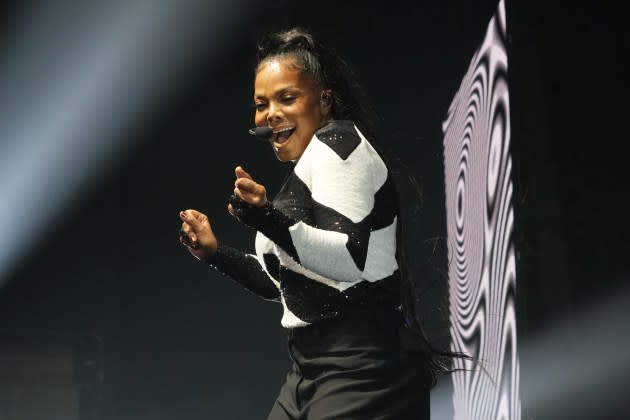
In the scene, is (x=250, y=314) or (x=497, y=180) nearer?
(x=497, y=180)

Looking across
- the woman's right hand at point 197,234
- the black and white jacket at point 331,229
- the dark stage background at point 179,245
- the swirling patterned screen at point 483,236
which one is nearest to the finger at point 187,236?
the woman's right hand at point 197,234

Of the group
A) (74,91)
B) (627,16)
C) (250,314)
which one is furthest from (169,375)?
(627,16)

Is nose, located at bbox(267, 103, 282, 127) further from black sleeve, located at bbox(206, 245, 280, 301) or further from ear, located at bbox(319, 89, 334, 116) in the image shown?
black sleeve, located at bbox(206, 245, 280, 301)

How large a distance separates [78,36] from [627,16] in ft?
6.68

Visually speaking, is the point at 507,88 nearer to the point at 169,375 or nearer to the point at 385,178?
the point at 385,178

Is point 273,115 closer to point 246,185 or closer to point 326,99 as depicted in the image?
point 326,99

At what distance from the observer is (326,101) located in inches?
65.2

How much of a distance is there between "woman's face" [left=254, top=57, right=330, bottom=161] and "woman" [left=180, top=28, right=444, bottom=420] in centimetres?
4

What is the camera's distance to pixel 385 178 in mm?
1499

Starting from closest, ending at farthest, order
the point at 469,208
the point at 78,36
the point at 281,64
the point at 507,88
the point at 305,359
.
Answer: the point at 305,359 → the point at 281,64 → the point at 507,88 → the point at 469,208 → the point at 78,36

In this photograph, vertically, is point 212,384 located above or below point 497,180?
below

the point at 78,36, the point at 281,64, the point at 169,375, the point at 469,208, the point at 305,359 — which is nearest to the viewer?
the point at 305,359

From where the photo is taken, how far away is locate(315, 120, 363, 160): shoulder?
1444 millimetres

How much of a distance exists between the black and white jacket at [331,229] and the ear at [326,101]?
4.6 inches
